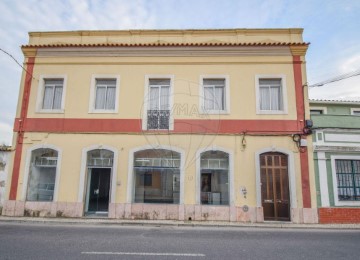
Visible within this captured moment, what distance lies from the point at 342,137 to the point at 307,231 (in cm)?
456

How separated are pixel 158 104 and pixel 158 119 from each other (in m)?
0.72

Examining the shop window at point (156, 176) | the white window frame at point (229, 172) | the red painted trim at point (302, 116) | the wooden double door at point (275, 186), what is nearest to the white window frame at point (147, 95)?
the shop window at point (156, 176)

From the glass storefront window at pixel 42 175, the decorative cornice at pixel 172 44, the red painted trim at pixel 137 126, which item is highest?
the decorative cornice at pixel 172 44

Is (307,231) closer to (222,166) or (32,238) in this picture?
(222,166)

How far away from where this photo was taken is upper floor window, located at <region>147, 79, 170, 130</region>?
11.5 m

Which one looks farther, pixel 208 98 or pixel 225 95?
pixel 208 98

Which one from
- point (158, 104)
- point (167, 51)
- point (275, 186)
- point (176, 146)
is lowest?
point (275, 186)

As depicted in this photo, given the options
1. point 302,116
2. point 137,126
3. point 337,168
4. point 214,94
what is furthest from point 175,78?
point 337,168

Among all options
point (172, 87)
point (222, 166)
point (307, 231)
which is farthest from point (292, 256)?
point (172, 87)

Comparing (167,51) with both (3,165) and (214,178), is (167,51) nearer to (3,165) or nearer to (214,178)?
(214,178)

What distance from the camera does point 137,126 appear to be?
1142 cm

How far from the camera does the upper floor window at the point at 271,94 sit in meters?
11.4

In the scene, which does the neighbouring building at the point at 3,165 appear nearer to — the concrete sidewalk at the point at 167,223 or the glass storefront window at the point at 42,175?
the glass storefront window at the point at 42,175

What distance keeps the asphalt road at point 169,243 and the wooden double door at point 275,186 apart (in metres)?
1.35
